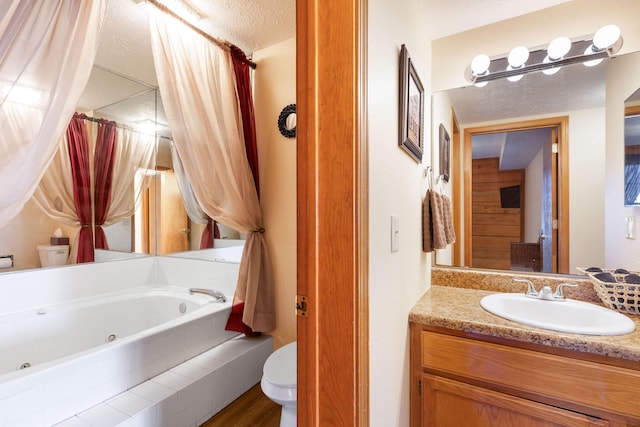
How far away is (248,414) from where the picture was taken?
1.73 metres

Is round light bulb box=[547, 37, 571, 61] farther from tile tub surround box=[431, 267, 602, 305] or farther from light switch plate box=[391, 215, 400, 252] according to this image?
light switch plate box=[391, 215, 400, 252]

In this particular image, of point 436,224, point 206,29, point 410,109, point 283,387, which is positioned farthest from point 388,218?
point 206,29

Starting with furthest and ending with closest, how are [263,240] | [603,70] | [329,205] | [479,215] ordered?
[263,240] < [479,215] < [603,70] < [329,205]

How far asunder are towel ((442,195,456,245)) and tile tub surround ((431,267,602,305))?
194 millimetres

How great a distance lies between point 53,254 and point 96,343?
0.72 m

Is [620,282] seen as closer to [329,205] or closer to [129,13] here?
[329,205]

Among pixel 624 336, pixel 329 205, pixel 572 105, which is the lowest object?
pixel 624 336

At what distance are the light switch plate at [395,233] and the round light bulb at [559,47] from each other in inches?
49.1

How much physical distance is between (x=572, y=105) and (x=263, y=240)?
2010mm

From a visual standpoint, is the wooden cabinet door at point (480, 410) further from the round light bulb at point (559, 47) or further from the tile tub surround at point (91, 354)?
the round light bulb at point (559, 47)

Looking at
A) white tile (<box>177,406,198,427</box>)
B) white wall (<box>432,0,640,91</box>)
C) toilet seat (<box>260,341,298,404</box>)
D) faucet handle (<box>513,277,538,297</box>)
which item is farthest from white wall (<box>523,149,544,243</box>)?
white tile (<box>177,406,198,427</box>)

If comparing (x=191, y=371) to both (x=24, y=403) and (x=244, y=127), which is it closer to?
(x=24, y=403)

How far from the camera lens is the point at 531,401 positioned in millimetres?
1018

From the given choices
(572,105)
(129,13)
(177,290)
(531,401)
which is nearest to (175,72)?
(129,13)
